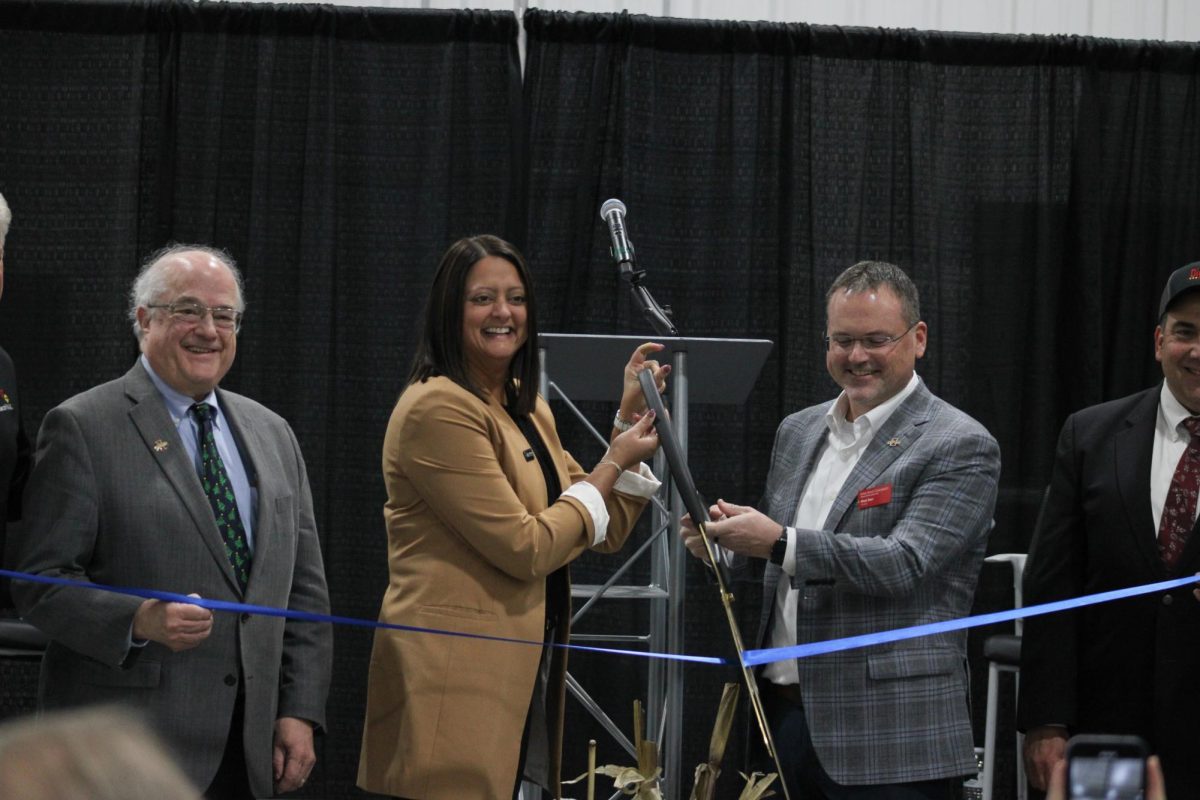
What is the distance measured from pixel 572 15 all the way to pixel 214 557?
3138mm

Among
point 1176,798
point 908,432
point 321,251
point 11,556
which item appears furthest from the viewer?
point 321,251

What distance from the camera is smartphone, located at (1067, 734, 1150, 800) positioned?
36.9 inches

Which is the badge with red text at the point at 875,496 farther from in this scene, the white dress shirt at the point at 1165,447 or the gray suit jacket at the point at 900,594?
the white dress shirt at the point at 1165,447

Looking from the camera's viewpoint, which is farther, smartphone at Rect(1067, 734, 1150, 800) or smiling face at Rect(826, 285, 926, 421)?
smiling face at Rect(826, 285, 926, 421)

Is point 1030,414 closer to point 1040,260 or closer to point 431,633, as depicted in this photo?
point 1040,260

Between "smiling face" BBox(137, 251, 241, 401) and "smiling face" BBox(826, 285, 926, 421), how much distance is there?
1243 millimetres

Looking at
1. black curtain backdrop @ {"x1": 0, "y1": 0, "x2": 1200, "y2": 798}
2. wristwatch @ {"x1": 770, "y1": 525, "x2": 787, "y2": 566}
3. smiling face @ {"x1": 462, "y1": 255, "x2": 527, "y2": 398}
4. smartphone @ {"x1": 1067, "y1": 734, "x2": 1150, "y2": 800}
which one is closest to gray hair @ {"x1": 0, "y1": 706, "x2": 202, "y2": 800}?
smartphone @ {"x1": 1067, "y1": 734, "x2": 1150, "y2": 800}

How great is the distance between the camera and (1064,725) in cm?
269

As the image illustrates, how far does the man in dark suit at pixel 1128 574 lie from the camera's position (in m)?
2.57

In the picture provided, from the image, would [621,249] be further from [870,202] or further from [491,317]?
[870,202]

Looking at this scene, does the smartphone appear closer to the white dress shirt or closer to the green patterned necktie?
the white dress shirt

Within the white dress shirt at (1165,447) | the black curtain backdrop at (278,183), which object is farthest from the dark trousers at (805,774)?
the black curtain backdrop at (278,183)

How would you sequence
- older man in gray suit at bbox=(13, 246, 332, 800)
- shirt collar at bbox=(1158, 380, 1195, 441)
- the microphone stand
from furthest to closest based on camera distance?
shirt collar at bbox=(1158, 380, 1195, 441) → older man in gray suit at bbox=(13, 246, 332, 800) → the microphone stand

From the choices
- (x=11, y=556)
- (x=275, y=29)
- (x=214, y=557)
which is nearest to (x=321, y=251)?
(x=275, y=29)
